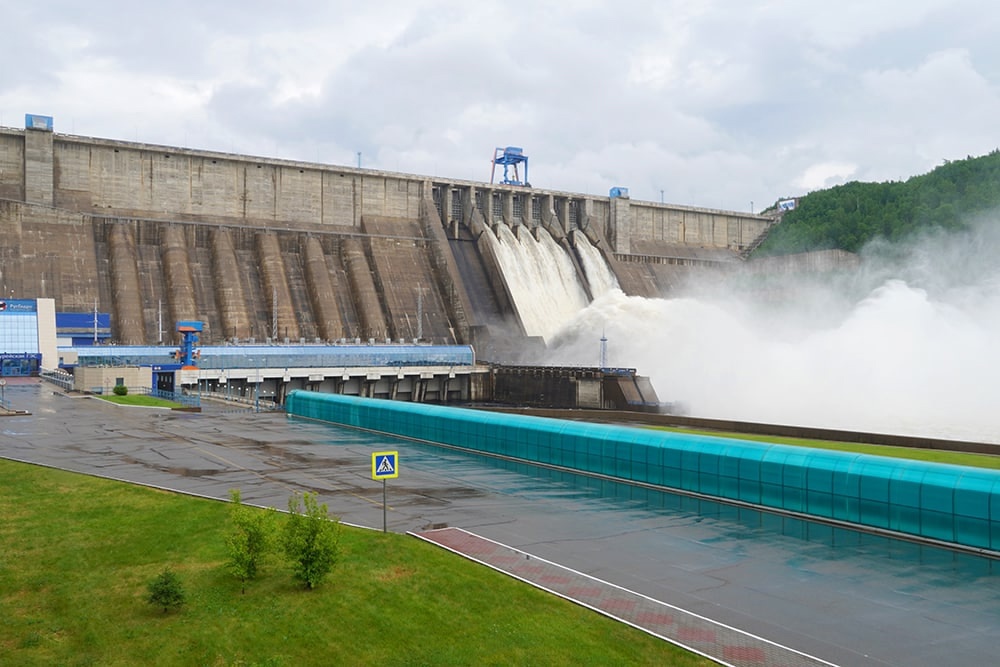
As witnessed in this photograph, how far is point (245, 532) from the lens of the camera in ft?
50.4

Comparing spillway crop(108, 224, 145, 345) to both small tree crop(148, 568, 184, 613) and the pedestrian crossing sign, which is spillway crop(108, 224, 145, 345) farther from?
small tree crop(148, 568, 184, 613)

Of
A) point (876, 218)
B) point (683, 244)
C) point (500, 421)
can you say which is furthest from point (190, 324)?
point (876, 218)

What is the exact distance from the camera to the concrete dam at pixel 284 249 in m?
71.2

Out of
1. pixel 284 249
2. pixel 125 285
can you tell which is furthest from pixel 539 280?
pixel 125 285

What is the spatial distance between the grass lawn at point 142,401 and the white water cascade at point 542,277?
4090cm

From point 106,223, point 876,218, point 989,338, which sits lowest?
point 989,338

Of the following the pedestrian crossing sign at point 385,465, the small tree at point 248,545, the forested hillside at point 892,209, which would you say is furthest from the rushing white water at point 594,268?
the small tree at point 248,545

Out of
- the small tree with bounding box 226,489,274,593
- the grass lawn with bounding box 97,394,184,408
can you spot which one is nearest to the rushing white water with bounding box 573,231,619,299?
the grass lawn with bounding box 97,394,184,408

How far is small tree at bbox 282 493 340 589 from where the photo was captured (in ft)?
49.0

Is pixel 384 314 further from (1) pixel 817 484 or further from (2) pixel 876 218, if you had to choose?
(2) pixel 876 218

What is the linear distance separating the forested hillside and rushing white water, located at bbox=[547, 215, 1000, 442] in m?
18.5

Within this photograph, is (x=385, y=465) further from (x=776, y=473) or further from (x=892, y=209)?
(x=892, y=209)

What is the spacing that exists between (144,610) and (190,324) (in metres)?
48.6

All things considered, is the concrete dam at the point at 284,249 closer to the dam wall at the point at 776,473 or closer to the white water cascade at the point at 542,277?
the white water cascade at the point at 542,277
